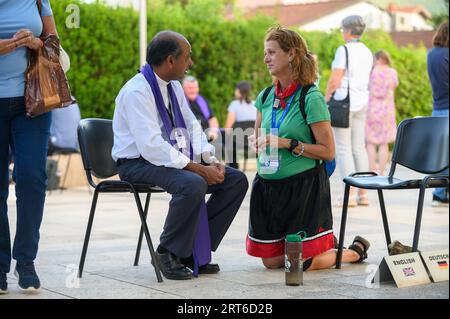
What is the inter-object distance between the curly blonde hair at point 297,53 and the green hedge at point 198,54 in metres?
5.93

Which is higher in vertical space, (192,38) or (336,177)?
(192,38)

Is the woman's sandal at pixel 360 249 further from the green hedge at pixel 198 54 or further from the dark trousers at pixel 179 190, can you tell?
the green hedge at pixel 198 54

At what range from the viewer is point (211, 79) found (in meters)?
16.5

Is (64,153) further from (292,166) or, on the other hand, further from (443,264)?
(443,264)

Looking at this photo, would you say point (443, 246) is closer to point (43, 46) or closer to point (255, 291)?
point (255, 291)

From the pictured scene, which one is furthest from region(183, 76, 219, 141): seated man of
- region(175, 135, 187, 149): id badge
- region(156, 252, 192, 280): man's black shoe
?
region(156, 252, 192, 280): man's black shoe

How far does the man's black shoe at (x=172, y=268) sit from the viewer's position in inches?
207

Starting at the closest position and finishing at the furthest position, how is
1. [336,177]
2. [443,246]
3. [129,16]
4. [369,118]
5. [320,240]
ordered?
[320,240], [443,246], [369,118], [336,177], [129,16]

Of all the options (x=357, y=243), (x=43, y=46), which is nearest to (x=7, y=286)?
(x=43, y=46)

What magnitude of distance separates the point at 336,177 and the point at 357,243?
25.8ft

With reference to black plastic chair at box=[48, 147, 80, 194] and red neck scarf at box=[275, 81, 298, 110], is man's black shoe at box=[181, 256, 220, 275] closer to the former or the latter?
red neck scarf at box=[275, 81, 298, 110]

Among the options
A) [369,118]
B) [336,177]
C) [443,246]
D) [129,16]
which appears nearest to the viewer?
[443,246]

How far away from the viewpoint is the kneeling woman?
5.52 m

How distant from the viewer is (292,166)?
5586mm
